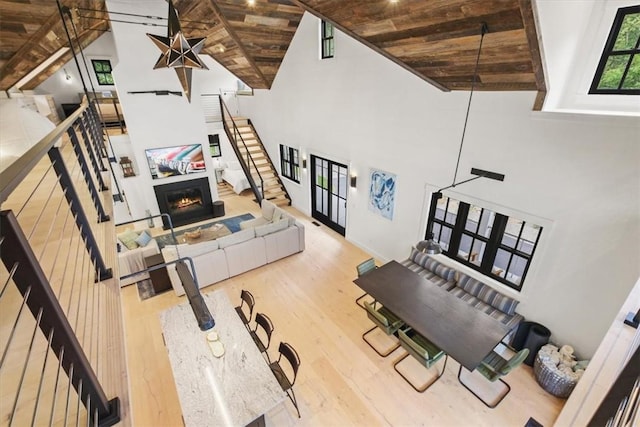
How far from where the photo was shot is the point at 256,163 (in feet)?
33.0

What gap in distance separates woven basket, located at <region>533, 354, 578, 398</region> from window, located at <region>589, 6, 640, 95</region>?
3.52 metres

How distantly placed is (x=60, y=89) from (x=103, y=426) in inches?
497

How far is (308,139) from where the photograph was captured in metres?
7.93

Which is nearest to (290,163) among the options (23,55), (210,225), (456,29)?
(210,225)

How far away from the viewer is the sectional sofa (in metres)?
4.36

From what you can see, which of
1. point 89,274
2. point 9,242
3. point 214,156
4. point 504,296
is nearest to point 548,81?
point 504,296

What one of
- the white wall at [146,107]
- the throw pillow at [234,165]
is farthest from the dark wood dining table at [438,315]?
the throw pillow at [234,165]

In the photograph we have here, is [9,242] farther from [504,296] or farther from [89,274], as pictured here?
[504,296]

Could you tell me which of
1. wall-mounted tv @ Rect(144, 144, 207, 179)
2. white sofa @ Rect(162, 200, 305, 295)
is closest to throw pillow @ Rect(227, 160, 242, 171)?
wall-mounted tv @ Rect(144, 144, 207, 179)

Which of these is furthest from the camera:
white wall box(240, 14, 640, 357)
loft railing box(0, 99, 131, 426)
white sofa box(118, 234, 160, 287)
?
white sofa box(118, 234, 160, 287)

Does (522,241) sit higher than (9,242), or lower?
lower

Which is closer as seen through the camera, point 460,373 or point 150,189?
point 460,373

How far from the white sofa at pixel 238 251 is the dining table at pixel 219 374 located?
171cm

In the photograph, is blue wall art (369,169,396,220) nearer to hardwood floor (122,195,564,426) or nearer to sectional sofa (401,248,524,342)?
sectional sofa (401,248,524,342)
